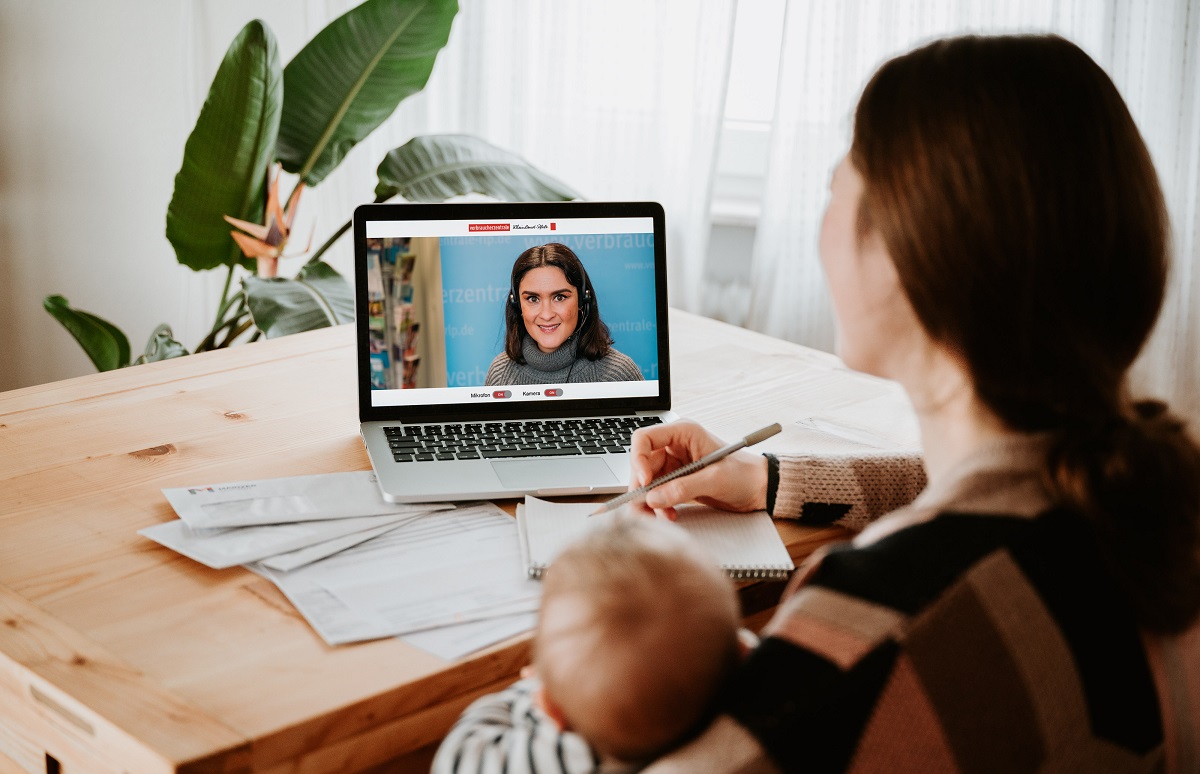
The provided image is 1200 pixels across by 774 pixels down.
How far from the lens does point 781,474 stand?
1.09 metres

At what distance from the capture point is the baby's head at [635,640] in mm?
613

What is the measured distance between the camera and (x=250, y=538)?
0.99 meters

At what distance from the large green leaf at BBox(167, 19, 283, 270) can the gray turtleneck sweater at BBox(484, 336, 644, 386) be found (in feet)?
3.17

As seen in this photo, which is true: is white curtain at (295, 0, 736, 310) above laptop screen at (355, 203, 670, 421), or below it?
above

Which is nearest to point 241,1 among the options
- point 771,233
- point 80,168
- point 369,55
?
point 80,168

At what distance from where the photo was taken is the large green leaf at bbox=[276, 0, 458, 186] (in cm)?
212

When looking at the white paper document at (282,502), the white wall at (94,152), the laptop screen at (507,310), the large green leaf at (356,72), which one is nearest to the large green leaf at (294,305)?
the large green leaf at (356,72)

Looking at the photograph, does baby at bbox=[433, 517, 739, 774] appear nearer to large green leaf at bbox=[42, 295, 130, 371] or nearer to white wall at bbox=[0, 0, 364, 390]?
large green leaf at bbox=[42, 295, 130, 371]

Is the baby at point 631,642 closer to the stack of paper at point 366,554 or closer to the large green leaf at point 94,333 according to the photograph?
the stack of paper at point 366,554

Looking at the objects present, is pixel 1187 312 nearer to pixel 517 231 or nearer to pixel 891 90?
pixel 517 231

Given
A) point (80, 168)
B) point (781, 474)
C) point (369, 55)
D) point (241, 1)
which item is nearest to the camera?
point (781, 474)

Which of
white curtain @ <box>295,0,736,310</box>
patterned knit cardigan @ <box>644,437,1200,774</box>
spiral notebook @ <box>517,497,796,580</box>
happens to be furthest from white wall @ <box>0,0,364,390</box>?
patterned knit cardigan @ <box>644,437,1200,774</box>

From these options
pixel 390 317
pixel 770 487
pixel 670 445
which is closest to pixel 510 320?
pixel 390 317

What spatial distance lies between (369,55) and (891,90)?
1.62 metres
